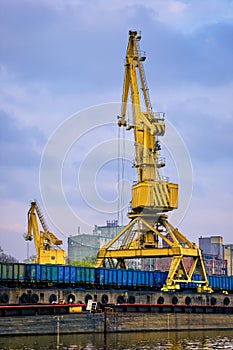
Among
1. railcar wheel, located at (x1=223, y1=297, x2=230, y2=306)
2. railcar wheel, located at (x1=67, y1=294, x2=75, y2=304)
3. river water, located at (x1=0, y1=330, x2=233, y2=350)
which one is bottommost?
river water, located at (x1=0, y1=330, x2=233, y2=350)

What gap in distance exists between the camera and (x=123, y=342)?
212 ft

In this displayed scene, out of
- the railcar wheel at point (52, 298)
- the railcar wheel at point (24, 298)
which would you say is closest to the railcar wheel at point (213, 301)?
the railcar wheel at point (52, 298)

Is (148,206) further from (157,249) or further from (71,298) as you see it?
(71,298)

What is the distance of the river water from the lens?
5925cm

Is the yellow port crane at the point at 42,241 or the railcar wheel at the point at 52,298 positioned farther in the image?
the yellow port crane at the point at 42,241

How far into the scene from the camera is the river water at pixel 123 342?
2333 inches

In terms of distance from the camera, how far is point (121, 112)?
329 feet

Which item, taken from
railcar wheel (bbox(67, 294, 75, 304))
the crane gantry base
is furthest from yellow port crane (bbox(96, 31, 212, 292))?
railcar wheel (bbox(67, 294, 75, 304))

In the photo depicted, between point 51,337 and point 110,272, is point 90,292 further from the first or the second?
point 51,337

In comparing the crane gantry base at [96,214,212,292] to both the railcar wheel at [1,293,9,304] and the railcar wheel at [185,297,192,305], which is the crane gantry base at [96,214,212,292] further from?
the railcar wheel at [1,293,9,304]

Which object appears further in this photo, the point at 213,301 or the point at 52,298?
the point at 213,301

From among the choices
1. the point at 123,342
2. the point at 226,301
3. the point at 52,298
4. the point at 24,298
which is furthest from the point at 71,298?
the point at 226,301

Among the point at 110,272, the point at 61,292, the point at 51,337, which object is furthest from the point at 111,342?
the point at 110,272

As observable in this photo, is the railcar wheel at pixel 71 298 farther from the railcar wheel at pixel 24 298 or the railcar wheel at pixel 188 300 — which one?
the railcar wheel at pixel 188 300
